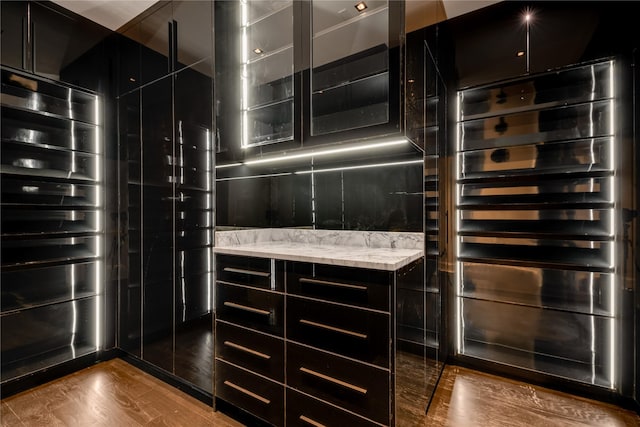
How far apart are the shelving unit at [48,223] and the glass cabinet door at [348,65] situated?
2055mm

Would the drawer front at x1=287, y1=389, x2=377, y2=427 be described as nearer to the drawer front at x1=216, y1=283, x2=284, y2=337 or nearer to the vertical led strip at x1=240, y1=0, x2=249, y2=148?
the drawer front at x1=216, y1=283, x2=284, y2=337

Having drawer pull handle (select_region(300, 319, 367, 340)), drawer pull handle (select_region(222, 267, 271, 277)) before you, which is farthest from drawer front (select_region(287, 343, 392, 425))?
drawer pull handle (select_region(222, 267, 271, 277))

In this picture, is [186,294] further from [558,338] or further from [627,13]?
[627,13]

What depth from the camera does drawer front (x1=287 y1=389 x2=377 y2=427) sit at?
1395mm

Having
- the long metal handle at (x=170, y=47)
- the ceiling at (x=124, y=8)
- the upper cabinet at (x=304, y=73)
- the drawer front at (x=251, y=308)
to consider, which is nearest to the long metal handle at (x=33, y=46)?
the ceiling at (x=124, y=8)

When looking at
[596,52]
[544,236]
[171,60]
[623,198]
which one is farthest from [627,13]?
[171,60]

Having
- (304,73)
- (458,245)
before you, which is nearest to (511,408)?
(458,245)

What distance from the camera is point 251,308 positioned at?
1.77 meters

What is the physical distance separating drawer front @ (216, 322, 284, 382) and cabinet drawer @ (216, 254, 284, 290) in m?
0.28

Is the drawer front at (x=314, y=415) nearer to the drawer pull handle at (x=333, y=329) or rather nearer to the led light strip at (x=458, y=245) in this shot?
the drawer pull handle at (x=333, y=329)

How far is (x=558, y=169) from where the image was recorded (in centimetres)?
221

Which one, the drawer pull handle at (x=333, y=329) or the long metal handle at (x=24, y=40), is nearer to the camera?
the drawer pull handle at (x=333, y=329)

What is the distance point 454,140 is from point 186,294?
2373 millimetres

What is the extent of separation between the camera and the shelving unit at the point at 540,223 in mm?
2074
